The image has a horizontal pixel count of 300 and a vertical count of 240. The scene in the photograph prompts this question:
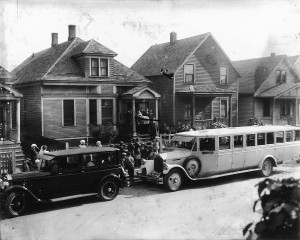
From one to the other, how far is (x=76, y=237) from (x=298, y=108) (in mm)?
28584

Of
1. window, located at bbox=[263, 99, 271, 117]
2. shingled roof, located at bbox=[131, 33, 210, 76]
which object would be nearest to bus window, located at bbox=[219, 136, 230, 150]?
shingled roof, located at bbox=[131, 33, 210, 76]

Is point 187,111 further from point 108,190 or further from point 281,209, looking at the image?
point 281,209

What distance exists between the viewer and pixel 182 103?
85.0 ft

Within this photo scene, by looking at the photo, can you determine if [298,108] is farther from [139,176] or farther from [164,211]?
[164,211]

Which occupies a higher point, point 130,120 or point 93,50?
point 93,50

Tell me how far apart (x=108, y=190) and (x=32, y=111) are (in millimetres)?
11820

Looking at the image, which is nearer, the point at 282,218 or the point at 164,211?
the point at 282,218

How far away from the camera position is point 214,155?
13.1 meters

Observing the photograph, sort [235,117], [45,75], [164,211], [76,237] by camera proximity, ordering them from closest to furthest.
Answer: [76,237] < [164,211] < [45,75] < [235,117]

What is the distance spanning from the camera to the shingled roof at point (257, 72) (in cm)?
3142

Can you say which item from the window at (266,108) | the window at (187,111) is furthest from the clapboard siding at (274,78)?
the window at (187,111)

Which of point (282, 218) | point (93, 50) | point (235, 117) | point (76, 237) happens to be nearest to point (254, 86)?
point (235, 117)

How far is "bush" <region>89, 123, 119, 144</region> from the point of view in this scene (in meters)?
20.8

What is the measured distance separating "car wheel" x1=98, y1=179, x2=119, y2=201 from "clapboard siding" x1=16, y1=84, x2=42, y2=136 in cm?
1026
